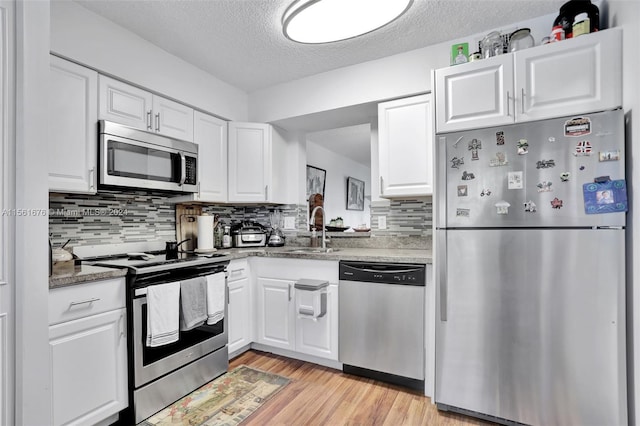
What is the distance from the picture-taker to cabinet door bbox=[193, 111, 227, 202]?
2.76 metres

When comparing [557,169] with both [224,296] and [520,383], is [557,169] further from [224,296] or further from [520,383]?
[224,296]

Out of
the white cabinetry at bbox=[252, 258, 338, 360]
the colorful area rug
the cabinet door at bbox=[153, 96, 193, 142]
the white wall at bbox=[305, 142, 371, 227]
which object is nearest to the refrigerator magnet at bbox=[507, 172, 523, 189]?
the white cabinetry at bbox=[252, 258, 338, 360]

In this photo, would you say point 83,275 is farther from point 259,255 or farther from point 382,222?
point 382,222

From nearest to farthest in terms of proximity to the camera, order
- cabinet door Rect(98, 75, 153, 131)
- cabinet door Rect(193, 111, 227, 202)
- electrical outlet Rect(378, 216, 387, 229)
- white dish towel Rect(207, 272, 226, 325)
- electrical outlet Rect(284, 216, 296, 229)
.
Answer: cabinet door Rect(98, 75, 153, 131) < white dish towel Rect(207, 272, 226, 325) < cabinet door Rect(193, 111, 227, 202) < electrical outlet Rect(378, 216, 387, 229) < electrical outlet Rect(284, 216, 296, 229)

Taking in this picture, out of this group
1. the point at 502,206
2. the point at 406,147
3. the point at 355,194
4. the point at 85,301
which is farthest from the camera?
the point at 355,194

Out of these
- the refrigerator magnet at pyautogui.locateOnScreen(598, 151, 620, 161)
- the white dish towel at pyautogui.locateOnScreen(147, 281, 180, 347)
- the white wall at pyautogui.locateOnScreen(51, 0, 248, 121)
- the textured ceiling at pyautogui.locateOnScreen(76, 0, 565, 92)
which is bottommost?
the white dish towel at pyautogui.locateOnScreen(147, 281, 180, 347)

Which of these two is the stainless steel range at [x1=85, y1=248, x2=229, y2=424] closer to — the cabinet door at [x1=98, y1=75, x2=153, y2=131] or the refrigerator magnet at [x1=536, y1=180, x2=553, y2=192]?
the cabinet door at [x1=98, y1=75, x2=153, y2=131]

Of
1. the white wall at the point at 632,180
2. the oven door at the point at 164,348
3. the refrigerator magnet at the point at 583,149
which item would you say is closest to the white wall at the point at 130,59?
the oven door at the point at 164,348

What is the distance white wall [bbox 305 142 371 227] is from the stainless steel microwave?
7.58 ft

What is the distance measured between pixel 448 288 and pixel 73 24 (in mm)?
2669

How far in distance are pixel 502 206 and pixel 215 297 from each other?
1881 millimetres

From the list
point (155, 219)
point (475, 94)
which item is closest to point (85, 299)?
point (155, 219)

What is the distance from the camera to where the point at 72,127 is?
76.0 inches

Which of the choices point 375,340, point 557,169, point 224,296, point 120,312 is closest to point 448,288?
point 375,340
